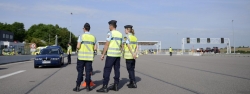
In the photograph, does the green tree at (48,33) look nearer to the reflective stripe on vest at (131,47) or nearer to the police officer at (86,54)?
the reflective stripe on vest at (131,47)

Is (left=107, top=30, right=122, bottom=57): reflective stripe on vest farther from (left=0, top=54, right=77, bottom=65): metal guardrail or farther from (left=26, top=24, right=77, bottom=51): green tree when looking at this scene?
(left=26, top=24, right=77, bottom=51): green tree

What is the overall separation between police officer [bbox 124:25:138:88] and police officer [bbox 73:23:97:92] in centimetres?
108

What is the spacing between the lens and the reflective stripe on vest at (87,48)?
750 cm

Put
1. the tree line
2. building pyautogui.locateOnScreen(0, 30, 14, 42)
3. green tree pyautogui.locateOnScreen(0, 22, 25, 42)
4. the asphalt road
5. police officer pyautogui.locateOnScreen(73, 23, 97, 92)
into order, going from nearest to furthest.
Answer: the asphalt road < police officer pyautogui.locateOnScreen(73, 23, 97, 92) < building pyautogui.locateOnScreen(0, 30, 14, 42) < the tree line < green tree pyautogui.locateOnScreen(0, 22, 25, 42)

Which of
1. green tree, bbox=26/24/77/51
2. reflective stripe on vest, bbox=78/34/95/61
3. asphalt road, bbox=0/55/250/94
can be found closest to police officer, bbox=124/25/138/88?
asphalt road, bbox=0/55/250/94

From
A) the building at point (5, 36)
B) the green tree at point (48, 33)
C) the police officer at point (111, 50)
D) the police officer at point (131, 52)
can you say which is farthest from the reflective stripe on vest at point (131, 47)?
the green tree at point (48, 33)

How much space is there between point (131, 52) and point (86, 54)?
1.36 meters

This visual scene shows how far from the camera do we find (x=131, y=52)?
7988 millimetres

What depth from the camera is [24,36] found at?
12225 cm

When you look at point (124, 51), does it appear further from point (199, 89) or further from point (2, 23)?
point (2, 23)

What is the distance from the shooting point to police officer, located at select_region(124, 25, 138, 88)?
805cm

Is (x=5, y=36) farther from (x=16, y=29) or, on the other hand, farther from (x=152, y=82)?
(x=152, y=82)

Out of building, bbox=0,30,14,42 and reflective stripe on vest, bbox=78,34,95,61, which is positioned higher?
building, bbox=0,30,14,42

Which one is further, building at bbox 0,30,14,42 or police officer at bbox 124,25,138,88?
building at bbox 0,30,14,42
